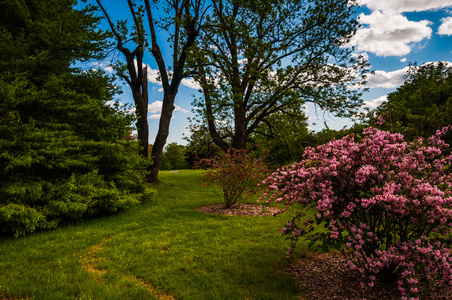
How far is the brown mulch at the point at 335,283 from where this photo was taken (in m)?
3.21

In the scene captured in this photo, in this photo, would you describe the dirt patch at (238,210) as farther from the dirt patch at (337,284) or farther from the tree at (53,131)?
the dirt patch at (337,284)

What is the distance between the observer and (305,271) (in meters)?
4.02

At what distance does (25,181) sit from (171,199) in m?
5.78

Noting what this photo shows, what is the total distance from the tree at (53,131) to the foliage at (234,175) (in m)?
2.93

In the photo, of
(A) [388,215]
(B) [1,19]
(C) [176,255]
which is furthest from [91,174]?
(A) [388,215]

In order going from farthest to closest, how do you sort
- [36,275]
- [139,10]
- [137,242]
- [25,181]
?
[139,10] → [25,181] → [137,242] → [36,275]

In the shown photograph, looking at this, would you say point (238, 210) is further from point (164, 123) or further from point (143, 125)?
point (143, 125)

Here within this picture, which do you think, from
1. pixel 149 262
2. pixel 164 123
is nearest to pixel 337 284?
pixel 149 262

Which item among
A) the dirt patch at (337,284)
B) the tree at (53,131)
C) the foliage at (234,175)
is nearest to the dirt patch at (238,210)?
the foliage at (234,175)

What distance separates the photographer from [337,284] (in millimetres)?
3521

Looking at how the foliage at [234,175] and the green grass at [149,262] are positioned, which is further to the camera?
the foliage at [234,175]

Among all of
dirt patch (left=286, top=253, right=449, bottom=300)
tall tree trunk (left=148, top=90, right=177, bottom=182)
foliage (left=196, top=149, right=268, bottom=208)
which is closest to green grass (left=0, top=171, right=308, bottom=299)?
dirt patch (left=286, top=253, right=449, bottom=300)

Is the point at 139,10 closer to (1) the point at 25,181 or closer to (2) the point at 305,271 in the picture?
(1) the point at 25,181

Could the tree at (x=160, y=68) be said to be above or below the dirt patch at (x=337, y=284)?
above
